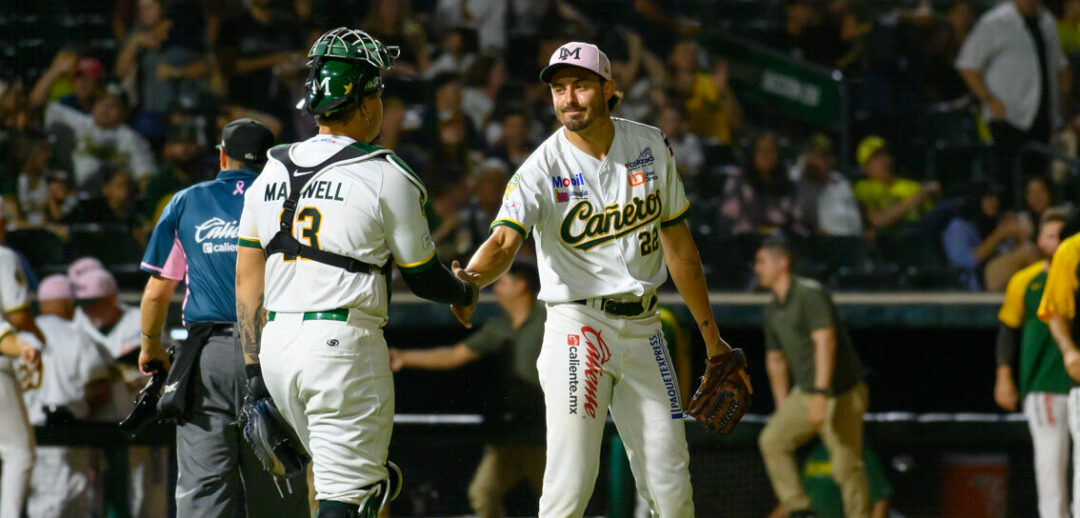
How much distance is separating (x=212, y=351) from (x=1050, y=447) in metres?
4.65

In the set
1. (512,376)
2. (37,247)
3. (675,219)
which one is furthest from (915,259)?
(37,247)

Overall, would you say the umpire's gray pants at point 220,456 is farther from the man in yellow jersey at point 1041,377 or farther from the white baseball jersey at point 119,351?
the man in yellow jersey at point 1041,377

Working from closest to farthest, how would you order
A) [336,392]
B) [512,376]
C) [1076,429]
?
[336,392] < [1076,429] < [512,376]

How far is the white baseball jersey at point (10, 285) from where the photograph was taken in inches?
258

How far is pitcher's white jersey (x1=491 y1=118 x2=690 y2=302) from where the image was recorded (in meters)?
4.22

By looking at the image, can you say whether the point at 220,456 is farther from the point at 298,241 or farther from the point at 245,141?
the point at 298,241

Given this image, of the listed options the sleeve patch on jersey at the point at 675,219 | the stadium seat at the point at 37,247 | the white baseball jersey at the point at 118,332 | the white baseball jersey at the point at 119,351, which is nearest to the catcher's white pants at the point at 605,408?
the sleeve patch on jersey at the point at 675,219

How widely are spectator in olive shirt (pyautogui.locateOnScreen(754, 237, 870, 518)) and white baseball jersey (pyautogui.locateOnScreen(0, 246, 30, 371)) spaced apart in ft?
13.5

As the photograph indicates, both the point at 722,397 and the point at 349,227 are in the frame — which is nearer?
the point at 349,227

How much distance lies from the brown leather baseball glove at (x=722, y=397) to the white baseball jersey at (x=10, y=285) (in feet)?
12.8

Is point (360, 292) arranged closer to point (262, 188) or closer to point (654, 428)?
point (262, 188)

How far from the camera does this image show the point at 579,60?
4.18 meters

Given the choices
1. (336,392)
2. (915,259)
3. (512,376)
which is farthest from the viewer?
(915,259)

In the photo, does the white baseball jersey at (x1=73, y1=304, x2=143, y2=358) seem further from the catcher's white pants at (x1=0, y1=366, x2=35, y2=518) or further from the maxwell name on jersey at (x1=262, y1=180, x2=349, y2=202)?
the maxwell name on jersey at (x1=262, y1=180, x2=349, y2=202)
